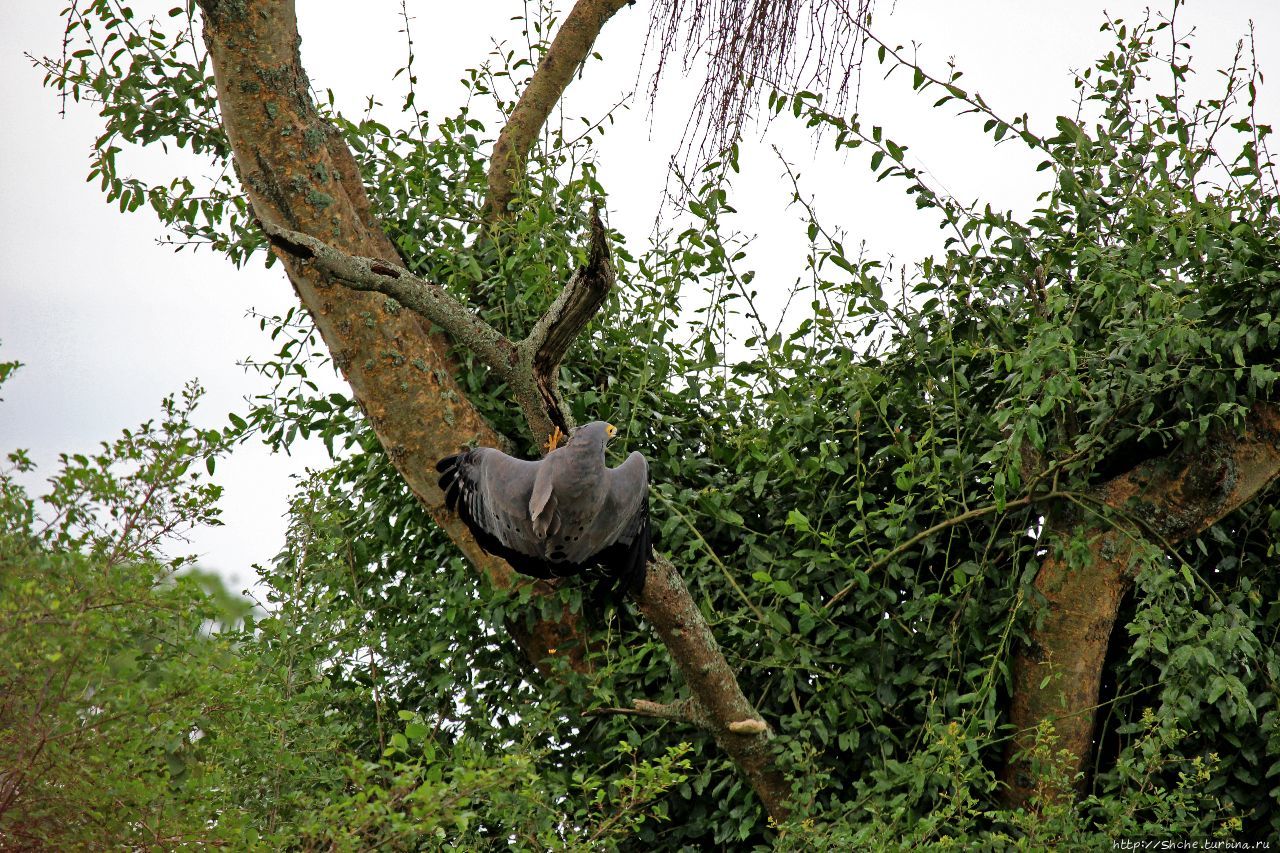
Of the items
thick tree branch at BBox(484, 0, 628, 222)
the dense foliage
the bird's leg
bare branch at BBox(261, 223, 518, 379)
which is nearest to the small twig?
the dense foliage

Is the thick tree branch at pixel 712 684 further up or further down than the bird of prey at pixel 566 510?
further down

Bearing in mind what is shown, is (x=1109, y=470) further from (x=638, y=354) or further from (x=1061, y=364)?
(x=638, y=354)

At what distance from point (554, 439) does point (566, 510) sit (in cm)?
23

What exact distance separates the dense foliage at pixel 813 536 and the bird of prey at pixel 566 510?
0.43 meters

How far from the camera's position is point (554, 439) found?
2805 mm

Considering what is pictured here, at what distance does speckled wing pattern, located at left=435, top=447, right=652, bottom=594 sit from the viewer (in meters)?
2.65

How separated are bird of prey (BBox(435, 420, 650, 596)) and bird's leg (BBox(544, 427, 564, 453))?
0.21ft

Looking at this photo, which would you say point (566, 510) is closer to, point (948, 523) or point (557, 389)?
point (557, 389)

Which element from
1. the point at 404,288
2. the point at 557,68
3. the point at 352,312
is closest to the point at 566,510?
the point at 404,288

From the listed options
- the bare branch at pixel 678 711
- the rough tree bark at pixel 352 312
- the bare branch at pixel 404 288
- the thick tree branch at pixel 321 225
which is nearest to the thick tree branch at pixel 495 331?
the bare branch at pixel 404 288

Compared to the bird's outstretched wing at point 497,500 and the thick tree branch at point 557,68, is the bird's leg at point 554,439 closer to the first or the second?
the bird's outstretched wing at point 497,500

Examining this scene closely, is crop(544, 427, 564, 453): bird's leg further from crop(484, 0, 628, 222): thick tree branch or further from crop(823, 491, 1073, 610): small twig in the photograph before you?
crop(484, 0, 628, 222): thick tree branch

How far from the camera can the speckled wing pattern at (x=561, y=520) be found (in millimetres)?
2646

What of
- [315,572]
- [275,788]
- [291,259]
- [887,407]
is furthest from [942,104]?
[275,788]
